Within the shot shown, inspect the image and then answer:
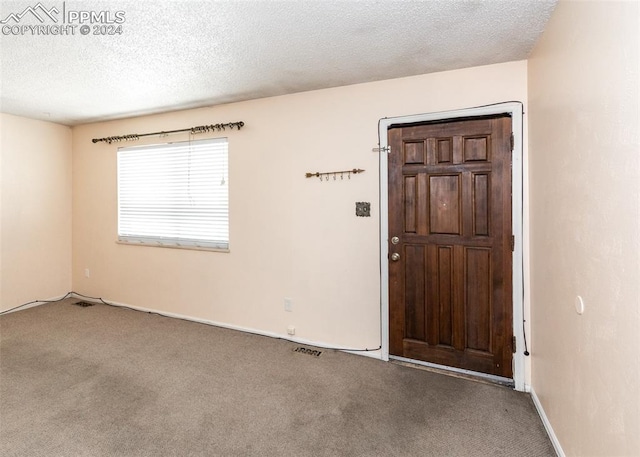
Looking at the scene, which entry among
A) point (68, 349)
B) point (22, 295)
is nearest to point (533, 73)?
point (68, 349)

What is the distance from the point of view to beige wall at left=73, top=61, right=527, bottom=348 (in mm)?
2791

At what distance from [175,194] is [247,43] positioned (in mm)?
2239

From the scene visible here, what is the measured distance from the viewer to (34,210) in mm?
4262

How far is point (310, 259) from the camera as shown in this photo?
316 centimetres

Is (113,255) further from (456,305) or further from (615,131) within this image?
(615,131)

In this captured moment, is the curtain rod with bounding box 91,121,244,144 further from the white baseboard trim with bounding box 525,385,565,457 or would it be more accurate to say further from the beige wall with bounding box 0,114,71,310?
the white baseboard trim with bounding box 525,385,565,457

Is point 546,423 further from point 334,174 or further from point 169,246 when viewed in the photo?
point 169,246

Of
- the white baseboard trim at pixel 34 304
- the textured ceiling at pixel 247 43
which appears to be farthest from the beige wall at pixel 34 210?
the textured ceiling at pixel 247 43

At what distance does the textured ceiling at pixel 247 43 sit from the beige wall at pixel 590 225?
0.47 m

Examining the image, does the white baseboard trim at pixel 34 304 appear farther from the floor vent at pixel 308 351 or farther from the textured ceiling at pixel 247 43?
the floor vent at pixel 308 351

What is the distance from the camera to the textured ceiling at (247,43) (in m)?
1.83

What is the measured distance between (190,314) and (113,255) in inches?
57.5

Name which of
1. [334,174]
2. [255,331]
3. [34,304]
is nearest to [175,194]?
[255,331]

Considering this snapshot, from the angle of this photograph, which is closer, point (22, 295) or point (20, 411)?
point (20, 411)
